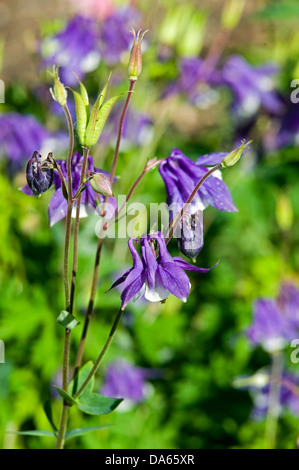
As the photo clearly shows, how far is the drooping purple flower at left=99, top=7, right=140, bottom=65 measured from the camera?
2.40 m

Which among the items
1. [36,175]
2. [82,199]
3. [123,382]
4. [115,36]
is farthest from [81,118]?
[123,382]

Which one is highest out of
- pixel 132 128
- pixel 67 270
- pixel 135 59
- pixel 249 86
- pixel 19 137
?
pixel 249 86

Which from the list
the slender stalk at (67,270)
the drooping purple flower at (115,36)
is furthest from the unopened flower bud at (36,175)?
the drooping purple flower at (115,36)

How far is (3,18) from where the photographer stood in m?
6.30

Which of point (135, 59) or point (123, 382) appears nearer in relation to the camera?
point (135, 59)

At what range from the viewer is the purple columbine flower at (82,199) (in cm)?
128

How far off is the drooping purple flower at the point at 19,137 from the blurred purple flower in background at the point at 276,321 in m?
1.22

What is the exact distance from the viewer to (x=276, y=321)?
248 cm

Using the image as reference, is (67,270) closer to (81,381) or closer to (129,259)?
(81,381)

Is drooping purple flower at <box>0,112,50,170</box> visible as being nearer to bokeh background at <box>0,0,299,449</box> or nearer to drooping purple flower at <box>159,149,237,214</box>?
bokeh background at <box>0,0,299,449</box>

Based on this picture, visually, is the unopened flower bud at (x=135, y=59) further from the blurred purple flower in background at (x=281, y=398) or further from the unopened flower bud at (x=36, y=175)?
the blurred purple flower in background at (x=281, y=398)

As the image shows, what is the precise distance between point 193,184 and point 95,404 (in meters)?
0.58

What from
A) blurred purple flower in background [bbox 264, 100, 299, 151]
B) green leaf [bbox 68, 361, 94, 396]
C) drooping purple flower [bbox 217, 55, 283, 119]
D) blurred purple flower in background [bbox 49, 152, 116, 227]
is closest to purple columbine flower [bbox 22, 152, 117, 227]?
blurred purple flower in background [bbox 49, 152, 116, 227]

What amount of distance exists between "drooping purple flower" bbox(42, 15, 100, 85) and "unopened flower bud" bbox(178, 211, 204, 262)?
58.9 inches
